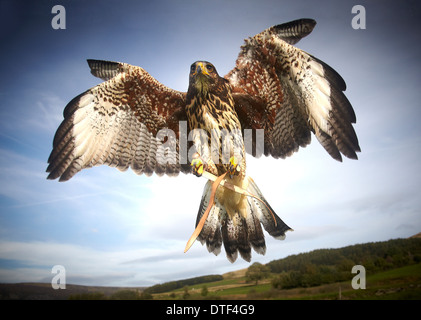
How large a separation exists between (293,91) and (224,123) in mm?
546

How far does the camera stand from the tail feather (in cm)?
163

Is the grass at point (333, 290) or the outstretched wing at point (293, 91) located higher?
the outstretched wing at point (293, 91)

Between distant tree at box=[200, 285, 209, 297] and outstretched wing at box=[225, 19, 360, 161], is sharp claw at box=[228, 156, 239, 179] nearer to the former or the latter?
outstretched wing at box=[225, 19, 360, 161]

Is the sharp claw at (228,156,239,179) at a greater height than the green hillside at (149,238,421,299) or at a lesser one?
greater

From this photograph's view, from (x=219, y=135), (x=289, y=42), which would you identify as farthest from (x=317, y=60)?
(x=219, y=135)

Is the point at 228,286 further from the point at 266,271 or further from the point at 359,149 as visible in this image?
the point at 359,149

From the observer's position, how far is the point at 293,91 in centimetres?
165

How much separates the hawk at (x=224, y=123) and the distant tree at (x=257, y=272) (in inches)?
16.4

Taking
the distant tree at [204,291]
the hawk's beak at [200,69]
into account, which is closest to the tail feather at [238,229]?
the distant tree at [204,291]

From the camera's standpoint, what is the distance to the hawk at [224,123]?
4.94ft

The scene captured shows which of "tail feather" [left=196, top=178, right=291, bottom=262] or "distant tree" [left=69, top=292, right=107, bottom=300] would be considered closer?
"tail feather" [left=196, top=178, right=291, bottom=262]

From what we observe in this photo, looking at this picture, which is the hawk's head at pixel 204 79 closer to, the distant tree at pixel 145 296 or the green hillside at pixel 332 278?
the green hillside at pixel 332 278

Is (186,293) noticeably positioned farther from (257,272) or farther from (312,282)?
(312,282)

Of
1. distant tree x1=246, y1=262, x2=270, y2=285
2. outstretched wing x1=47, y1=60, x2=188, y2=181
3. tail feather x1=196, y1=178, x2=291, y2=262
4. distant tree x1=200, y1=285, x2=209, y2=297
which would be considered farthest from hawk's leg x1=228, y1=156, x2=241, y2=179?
distant tree x1=200, y1=285, x2=209, y2=297
